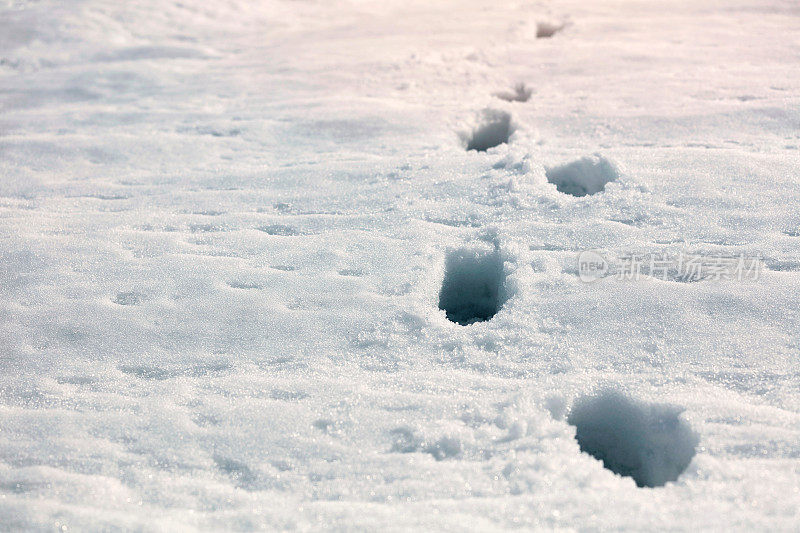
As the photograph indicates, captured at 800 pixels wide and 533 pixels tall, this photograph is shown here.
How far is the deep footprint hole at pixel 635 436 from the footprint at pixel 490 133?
85.7 inches

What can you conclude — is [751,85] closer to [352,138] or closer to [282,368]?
[352,138]

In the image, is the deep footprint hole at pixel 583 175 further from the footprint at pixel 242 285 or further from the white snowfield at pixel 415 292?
the footprint at pixel 242 285

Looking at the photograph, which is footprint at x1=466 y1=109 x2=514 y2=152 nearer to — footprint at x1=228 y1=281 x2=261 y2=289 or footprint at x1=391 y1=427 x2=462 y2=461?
footprint at x1=228 y1=281 x2=261 y2=289

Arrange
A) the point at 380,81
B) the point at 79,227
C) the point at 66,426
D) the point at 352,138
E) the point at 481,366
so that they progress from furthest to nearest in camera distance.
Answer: the point at 380,81
the point at 352,138
the point at 79,227
the point at 481,366
the point at 66,426

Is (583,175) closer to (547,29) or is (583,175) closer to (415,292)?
(415,292)

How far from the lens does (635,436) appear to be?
208cm

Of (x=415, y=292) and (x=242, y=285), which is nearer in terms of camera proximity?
(x=415, y=292)

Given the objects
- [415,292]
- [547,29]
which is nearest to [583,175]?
[415,292]

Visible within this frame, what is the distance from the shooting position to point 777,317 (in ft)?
7.78

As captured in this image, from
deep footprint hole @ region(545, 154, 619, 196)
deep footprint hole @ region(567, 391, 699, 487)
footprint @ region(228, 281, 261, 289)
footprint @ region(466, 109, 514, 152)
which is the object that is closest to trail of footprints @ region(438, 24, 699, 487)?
deep footprint hole @ region(567, 391, 699, 487)

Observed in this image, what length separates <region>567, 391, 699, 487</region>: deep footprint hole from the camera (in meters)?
1.98

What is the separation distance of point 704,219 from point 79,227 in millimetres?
3292

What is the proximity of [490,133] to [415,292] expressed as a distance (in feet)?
5.72

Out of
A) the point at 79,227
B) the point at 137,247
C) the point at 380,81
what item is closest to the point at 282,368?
the point at 137,247
